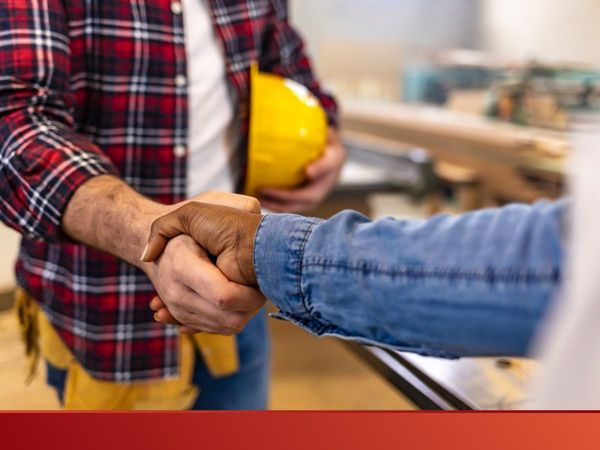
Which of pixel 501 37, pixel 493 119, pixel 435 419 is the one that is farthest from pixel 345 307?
pixel 501 37

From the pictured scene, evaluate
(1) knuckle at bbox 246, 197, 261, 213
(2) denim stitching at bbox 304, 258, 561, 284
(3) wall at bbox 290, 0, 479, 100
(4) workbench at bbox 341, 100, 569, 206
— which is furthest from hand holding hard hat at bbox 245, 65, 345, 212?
(3) wall at bbox 290, 0, 479, 100

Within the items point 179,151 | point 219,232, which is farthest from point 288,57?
point 219,232

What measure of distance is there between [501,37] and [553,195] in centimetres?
231

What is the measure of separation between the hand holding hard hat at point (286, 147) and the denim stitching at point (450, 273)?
497 millimetres

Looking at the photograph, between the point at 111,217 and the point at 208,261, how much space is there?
0.15 metres

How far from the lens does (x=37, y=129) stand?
2.38ft

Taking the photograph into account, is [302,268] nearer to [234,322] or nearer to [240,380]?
[234,322]

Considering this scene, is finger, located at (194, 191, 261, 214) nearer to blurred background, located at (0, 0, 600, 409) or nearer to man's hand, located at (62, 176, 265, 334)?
man's hand, located at (62, 176, 265, 334)

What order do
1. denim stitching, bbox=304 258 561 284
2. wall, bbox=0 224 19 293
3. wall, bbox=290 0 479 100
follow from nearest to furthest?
denim stitching, bbox=304 258 561 284
wall, bbox=0 224 19 293
wall, bbox=290 0 479 100

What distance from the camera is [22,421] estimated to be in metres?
0.48

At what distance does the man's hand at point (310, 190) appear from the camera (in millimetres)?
1016

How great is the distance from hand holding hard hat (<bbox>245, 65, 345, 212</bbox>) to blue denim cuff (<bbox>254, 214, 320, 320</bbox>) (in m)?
0.43

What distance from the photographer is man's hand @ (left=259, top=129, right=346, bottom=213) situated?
102 cm

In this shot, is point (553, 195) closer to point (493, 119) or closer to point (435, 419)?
point (493, 119)
